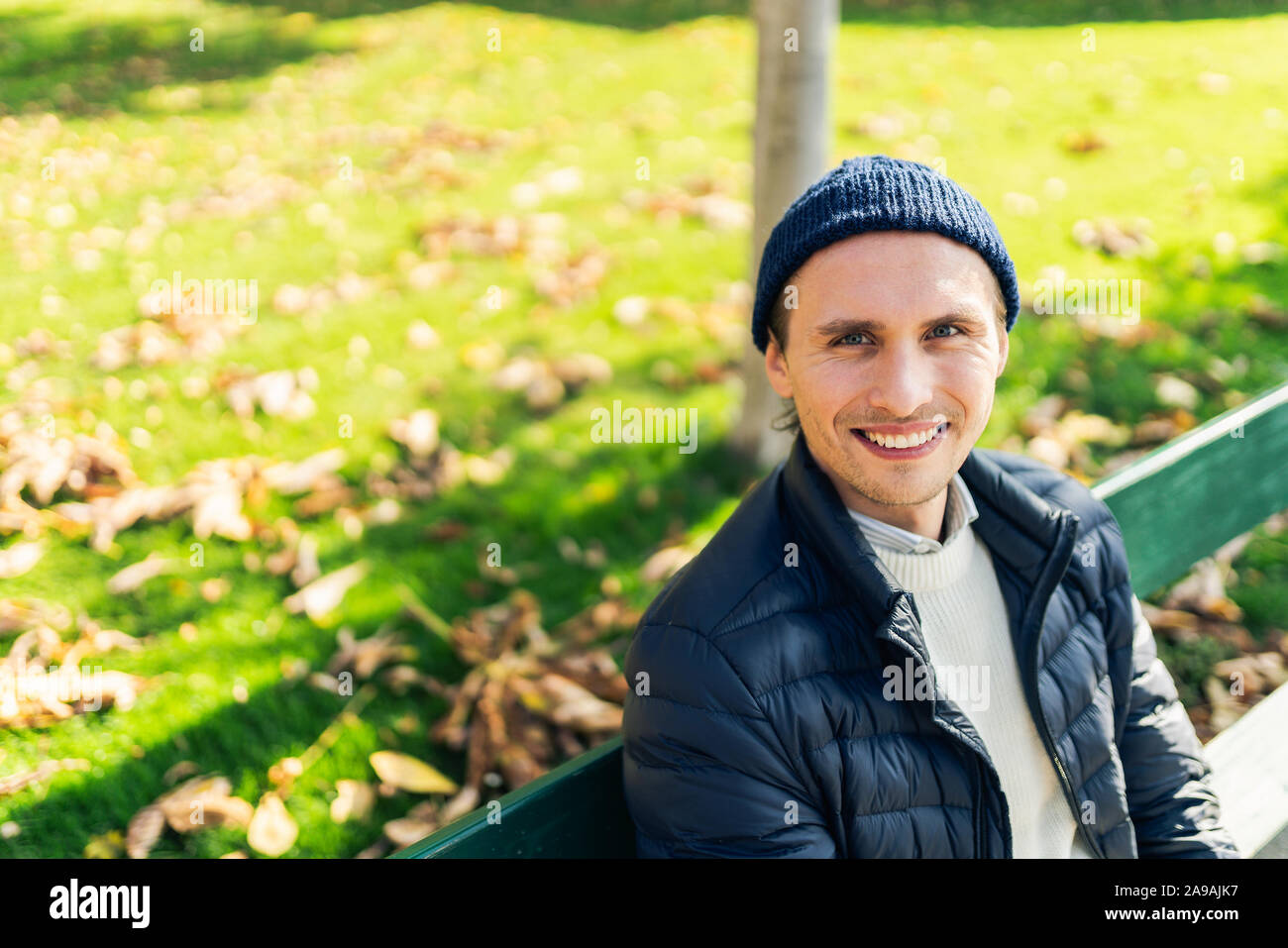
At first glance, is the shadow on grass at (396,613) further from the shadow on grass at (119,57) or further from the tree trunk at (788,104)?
the shadow on grass at (119,57)

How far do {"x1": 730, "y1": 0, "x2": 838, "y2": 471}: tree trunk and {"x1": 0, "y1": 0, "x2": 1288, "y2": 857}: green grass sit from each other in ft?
2.99

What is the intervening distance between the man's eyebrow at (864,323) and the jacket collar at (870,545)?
0.22 m

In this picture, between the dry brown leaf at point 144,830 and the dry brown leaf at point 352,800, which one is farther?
the dry brown leaf at point 352,800

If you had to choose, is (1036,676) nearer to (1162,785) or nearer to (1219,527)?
(1162,785)

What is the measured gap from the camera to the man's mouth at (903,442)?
1.84m

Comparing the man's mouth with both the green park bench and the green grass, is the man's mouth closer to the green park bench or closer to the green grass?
the green park bench

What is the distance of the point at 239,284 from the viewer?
5094mm

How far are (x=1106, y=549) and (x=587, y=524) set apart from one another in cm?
194

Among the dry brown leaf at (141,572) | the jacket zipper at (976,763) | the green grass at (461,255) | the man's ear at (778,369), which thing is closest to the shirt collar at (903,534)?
the jacket zipper at (976,763)

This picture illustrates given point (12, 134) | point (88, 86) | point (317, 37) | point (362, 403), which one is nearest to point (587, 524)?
point (362, 403)

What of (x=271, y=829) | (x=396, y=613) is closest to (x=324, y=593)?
(x=396, y=613)

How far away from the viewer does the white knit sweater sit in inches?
76.9

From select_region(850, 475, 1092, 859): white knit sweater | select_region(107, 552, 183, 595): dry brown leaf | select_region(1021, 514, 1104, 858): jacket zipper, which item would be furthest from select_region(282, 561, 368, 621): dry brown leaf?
select_region(1021, 514, 1104, 858): jacket zipper

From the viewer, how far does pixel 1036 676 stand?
77.3 inches
